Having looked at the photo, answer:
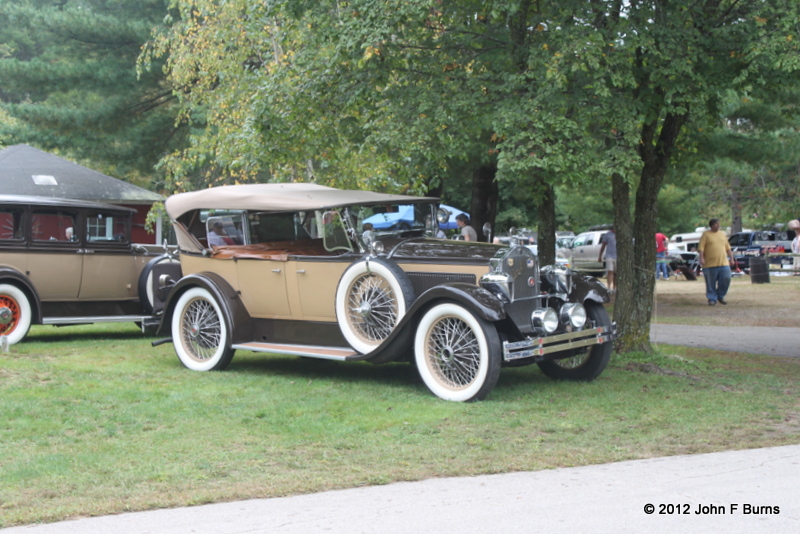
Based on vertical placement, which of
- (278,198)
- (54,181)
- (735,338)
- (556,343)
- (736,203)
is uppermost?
(736,203)

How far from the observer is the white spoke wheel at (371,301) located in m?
8.12

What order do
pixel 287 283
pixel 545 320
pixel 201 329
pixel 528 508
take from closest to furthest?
pixel 528 508 → pixel 545 320 → pixel 287 283 → pixel 201 329

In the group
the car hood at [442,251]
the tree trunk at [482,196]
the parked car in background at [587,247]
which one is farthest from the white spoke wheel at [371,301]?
the parked car in background at [587,247]

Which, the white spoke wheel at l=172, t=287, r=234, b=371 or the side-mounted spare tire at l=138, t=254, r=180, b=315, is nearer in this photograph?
the white spoke wheel at l=172, t=287, r=234, b=371

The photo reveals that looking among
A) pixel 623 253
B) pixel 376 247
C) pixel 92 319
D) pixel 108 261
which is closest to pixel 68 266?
pixel 108 261

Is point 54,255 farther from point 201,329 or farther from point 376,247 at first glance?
point 376,247

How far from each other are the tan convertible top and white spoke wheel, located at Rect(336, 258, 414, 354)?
902mm

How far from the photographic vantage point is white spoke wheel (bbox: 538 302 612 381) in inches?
334

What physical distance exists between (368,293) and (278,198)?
1620mm

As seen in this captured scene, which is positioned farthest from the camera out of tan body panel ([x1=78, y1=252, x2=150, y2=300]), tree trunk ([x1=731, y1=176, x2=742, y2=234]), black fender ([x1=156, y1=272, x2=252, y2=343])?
tree trunk ([x1=731, y1=176, x2=742, y2=234])

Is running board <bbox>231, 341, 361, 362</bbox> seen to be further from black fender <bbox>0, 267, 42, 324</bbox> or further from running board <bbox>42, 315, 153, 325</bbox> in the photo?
black fender <bbox>0, 267, 42, 324</bbox>

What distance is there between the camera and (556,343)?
25.7ft

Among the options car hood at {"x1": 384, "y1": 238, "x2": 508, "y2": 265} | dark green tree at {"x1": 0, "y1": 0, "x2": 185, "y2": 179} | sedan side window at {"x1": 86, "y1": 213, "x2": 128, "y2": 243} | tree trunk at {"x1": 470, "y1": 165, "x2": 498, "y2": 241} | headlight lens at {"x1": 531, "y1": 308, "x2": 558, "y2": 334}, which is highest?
dark green tree at {"x1": 0, "y1": 0, "x2": 185, "y2": 179}

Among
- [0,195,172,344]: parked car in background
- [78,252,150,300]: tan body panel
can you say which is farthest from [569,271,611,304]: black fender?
[78,252,150,300]: tan body panel
